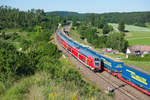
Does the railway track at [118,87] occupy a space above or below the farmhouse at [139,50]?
above

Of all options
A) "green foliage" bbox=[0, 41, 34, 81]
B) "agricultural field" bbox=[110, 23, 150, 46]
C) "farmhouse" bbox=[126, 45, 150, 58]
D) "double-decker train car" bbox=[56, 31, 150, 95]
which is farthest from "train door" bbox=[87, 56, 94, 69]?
"agricultural field" bbox=[110, 23, 150, 46]

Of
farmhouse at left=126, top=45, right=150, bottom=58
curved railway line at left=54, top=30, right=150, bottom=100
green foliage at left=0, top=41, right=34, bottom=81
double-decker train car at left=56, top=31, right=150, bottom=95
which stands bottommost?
farmhouse at left=126, top=45, right=150, bottom=58

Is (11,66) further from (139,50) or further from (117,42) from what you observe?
(117,42)

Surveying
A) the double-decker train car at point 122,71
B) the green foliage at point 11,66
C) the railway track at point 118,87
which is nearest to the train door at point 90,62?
the double-decker train car at point 122,71

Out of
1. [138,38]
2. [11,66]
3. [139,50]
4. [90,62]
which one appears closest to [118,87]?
[90,62]

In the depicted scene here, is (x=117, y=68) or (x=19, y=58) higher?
(x=19, y=58)

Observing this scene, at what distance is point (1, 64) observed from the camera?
14.1 m

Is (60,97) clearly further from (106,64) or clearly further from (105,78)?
(106,64)

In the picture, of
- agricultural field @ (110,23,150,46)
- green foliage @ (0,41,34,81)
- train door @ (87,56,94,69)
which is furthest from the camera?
agricultural field @ (110,23,150,46)

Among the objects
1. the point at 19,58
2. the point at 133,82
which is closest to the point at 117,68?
the point at 133,82

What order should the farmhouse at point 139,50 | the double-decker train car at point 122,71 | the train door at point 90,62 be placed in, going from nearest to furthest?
the double-decker train car at point 122,71 → the train door at point 90,62 → the farmhouse at point 139,50

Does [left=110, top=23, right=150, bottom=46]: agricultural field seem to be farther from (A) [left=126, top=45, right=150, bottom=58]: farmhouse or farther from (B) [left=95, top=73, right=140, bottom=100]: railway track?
(B) [left=95, top=73, right=140, bottom=100]: railway track

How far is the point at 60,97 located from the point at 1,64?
26.1ft

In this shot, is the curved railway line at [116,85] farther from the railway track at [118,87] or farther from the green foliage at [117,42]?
the green foliage at [117,42]
